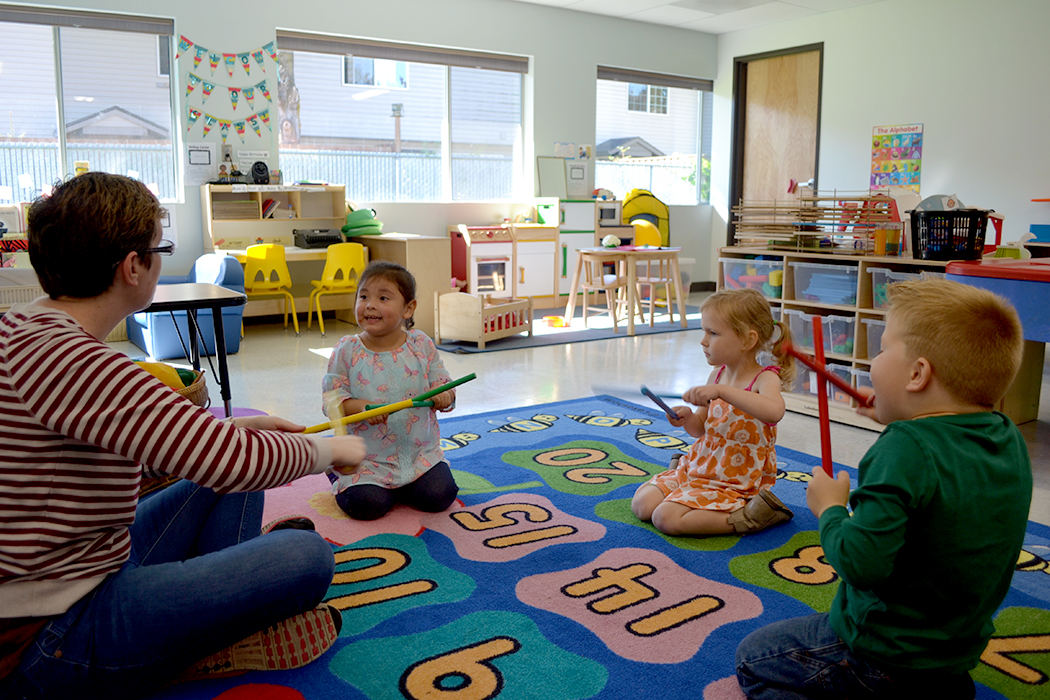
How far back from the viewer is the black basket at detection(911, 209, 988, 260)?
305 cm

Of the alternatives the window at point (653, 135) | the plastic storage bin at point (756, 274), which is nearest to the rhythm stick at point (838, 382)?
the plastic storage bin at point (756, 274)

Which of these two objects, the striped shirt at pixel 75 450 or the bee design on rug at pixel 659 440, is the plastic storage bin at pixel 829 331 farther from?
the striped shirt at pixel 75 450

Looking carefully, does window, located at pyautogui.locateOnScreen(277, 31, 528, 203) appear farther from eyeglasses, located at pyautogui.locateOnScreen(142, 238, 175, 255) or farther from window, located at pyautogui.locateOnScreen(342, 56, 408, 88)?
eyeglasses, located at pyautogui.locateOnScreen(142, 238, 175, 255)

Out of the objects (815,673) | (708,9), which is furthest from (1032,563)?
(708,9)

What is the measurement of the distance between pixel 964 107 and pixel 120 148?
20.1ft

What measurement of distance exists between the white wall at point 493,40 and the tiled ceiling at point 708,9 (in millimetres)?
187

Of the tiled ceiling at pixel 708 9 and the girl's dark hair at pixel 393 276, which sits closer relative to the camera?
the girl's dark hair at pixel 393 276

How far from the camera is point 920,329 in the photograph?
1.18m

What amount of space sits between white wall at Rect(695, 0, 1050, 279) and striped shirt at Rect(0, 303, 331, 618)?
6.22 meters

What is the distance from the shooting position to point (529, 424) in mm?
3387

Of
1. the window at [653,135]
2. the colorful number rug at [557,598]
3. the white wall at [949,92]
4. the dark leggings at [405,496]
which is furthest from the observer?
the window at [653,135]

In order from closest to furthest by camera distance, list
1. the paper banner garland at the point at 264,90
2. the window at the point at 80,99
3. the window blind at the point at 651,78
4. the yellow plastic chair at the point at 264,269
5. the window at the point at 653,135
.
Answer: the window at the point at 80,99, the yellow plastic chair at the point at 264,269, the paper banner garland at the point at 264,90, the window blind at the point at 651,78, the window at the point at 653,135

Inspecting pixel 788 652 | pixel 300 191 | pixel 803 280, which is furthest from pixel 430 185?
pixel 788 652

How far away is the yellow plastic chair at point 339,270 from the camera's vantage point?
586 centimetres
